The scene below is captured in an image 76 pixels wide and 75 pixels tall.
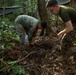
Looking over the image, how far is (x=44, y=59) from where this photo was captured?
18.5 ft

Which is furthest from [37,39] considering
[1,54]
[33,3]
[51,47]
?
[33,3]

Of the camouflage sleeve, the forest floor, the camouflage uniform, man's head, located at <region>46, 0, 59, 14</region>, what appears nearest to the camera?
man's head, located at <region>46, 0, 59, 14</region>

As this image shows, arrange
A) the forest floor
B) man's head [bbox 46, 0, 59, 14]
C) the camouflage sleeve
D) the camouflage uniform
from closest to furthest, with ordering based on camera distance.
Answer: man's head [bbox 46, 0, 59, 14] → the forest floor → the camouflage sleeve → the camouflage uniform

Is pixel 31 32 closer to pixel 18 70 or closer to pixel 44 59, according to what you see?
pixel 44 59

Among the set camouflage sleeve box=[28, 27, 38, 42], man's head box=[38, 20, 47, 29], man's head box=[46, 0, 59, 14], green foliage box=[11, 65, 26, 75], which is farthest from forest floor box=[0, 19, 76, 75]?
man's head box=[46, 0, 59, 14]

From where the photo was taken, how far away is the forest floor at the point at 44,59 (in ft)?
16.2

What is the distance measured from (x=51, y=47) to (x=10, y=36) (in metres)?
1.30

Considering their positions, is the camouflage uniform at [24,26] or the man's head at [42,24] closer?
the man's head at [42,24]

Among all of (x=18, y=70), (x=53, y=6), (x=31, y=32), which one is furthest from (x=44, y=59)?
(x=53, y=6)

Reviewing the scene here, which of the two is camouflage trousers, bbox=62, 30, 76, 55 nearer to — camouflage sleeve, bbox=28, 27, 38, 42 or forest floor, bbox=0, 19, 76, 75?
forest floor, bbox=0, 19, 76, 75

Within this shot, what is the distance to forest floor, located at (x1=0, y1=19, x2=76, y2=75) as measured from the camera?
493 cm

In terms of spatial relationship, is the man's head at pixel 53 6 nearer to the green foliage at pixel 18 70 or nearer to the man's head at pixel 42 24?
the man's head at pixel 42 24

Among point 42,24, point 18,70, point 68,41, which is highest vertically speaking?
point 42,24

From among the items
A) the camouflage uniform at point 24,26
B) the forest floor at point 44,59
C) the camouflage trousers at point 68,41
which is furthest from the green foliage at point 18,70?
the camouflage uniform at point 24,26
